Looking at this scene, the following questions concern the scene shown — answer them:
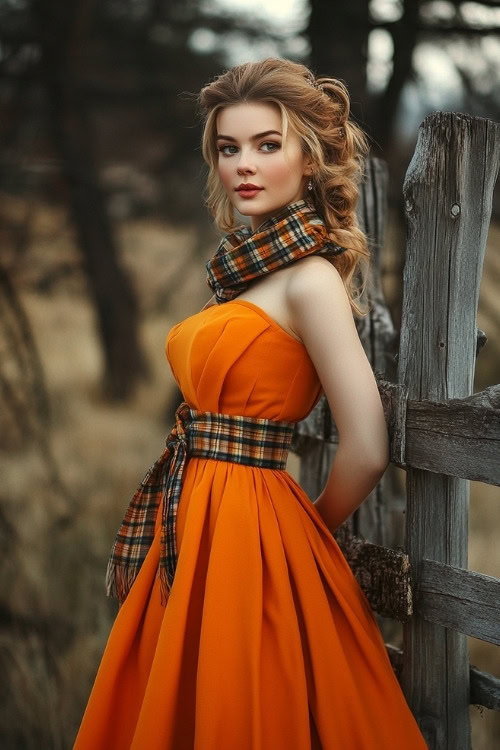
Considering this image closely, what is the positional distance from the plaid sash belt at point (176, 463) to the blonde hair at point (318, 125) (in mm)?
457

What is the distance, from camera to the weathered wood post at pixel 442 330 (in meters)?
2.04

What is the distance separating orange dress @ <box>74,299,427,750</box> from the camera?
1847 mm

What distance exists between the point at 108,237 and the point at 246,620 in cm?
589

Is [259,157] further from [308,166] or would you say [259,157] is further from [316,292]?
[316,292]

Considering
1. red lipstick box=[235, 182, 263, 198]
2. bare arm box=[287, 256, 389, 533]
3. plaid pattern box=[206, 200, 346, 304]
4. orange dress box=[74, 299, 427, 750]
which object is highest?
red lipstick box=[235, 182, 263, 198]

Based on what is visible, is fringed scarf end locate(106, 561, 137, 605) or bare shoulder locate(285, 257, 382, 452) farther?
fringed scarf end locate(106, 561, 137, 605)

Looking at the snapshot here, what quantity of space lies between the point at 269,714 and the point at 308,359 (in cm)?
86

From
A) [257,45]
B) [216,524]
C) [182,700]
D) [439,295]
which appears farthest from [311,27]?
[182,700]

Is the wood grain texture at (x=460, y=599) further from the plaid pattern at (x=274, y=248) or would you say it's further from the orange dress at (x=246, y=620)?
the plaid pattern at (x=274, y=248)

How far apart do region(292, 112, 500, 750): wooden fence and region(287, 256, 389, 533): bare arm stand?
0.39ft

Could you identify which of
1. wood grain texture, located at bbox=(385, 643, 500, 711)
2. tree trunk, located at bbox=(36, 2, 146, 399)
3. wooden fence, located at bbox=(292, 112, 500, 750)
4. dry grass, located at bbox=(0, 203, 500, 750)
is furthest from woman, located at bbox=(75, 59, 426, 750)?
tree trunk, located at bbox=(36, 2, 146, 399)

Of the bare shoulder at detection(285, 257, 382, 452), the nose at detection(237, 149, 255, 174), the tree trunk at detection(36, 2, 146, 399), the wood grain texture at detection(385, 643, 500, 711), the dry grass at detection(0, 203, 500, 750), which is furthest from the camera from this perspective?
the tree trunk at detection(36, 2, 146, 399)

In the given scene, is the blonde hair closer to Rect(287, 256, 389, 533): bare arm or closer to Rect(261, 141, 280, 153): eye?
Rect(261, 141, 280, 153): eye

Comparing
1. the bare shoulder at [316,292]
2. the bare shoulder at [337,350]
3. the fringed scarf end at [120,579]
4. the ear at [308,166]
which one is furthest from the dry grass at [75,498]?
the ear at [308,166]
